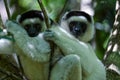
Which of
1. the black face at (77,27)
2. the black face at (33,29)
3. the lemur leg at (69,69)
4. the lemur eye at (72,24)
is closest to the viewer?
the lemur leg at (69,69)

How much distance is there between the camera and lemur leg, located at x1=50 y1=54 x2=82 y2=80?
4.32 m

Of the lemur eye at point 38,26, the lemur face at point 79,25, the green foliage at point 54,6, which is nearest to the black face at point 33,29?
the lemur eye at point 38,26

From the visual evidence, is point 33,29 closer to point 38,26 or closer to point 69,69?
point 38,26

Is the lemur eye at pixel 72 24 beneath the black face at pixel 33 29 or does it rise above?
beneath

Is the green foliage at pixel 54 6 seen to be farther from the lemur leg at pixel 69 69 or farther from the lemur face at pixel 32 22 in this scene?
the lemur leg at pixel 69 69

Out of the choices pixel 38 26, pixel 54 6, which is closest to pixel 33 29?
pixel 38 26

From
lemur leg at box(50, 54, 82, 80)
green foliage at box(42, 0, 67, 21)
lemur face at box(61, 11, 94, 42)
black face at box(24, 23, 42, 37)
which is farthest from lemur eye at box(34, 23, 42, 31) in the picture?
green foliage at box(42, 0, 67, 21)

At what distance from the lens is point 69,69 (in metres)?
4.32

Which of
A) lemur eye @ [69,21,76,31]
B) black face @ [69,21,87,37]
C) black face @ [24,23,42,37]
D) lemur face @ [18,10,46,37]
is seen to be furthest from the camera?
lemur eye @ [69,21,76,31]

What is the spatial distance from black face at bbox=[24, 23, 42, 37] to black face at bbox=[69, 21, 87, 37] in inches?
18.7

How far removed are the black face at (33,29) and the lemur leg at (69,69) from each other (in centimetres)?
53

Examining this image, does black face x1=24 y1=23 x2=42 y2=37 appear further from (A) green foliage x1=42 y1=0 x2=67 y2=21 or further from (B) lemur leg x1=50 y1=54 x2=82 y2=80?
(A) green foliage x1=42 y1=0 x2=67 y2=21

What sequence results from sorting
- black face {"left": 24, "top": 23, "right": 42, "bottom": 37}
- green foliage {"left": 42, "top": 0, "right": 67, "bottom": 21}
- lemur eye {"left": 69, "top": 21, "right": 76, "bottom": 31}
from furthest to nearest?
green foliage {"left": 42, "top": 0, "right": 67, "bottom": 21} < lemur eye {"left": 69, "top": 21, "right": 76, "bottom": 31} < black face {"left": 24, "top": 23, "right": 42, "bottom": 37}

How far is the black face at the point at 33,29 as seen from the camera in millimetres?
4675
